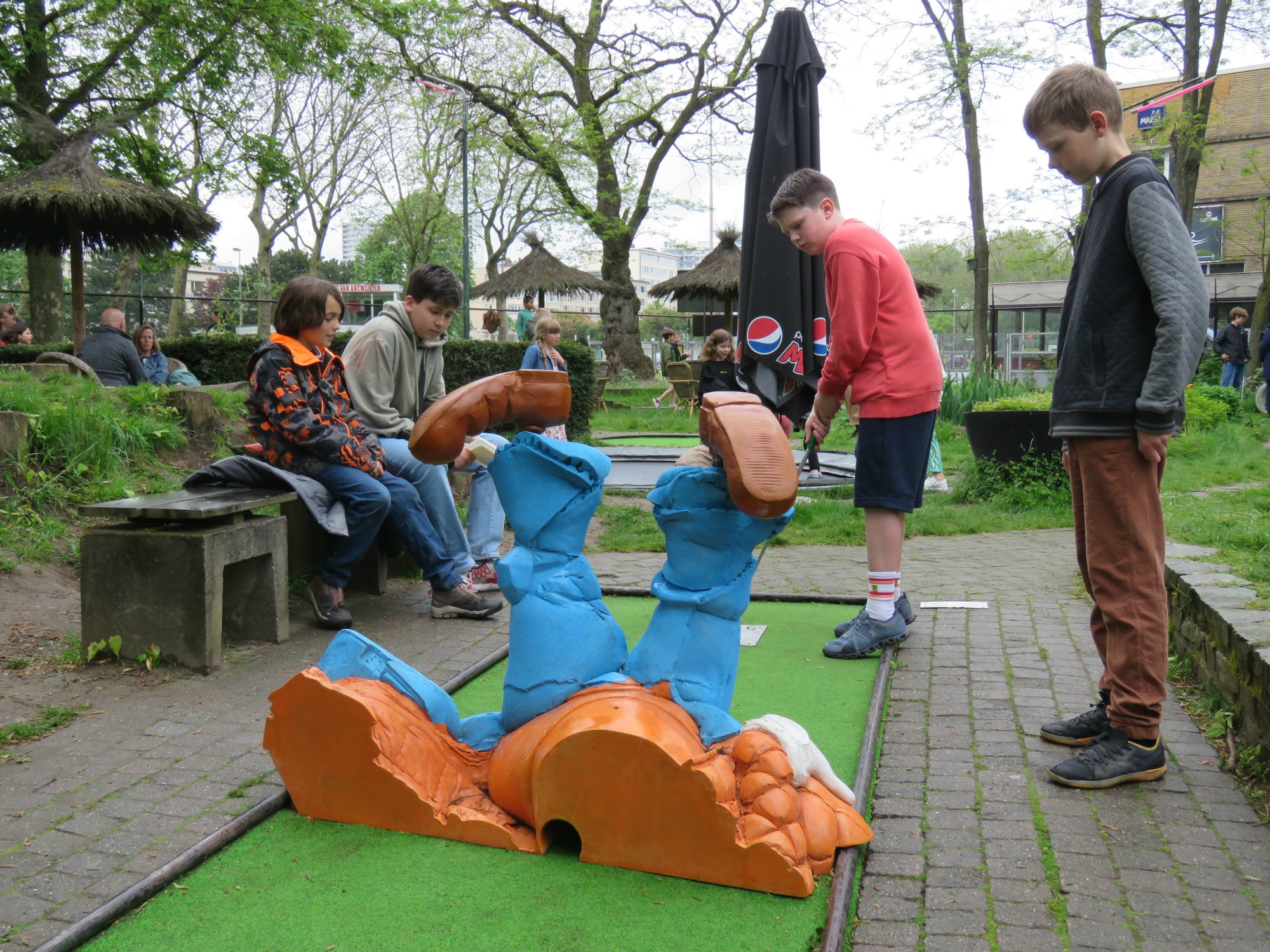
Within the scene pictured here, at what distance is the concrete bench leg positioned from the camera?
3721mm

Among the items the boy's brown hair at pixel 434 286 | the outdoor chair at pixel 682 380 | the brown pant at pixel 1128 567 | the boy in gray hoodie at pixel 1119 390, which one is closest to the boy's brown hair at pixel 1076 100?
the boy in gray hoodie at pixel 1119 390

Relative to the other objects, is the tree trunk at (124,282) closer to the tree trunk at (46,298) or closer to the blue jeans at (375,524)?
the tree trunk at (46,298)

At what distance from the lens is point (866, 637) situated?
12.9 ft

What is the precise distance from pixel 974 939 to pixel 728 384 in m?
7.78

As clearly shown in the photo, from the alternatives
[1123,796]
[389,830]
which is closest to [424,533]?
[389,830]

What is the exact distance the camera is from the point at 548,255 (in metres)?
24.9

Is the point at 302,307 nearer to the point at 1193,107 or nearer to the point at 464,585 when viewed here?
the point at 464,585

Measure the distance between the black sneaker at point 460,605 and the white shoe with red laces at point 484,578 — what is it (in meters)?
0.39

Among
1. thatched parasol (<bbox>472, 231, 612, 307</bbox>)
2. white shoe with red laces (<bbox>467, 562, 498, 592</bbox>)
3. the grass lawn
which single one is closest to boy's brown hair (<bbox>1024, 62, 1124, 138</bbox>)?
the grass lawn

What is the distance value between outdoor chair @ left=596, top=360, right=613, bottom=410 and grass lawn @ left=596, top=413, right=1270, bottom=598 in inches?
347

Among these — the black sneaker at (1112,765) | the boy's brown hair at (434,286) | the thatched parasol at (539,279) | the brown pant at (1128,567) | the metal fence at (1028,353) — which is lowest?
the black sneaker at (1112,765)

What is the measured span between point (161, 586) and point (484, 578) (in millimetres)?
1777

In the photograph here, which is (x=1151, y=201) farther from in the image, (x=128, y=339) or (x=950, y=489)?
(x=128, y=339)

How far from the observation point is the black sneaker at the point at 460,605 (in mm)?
Answer: 4656
